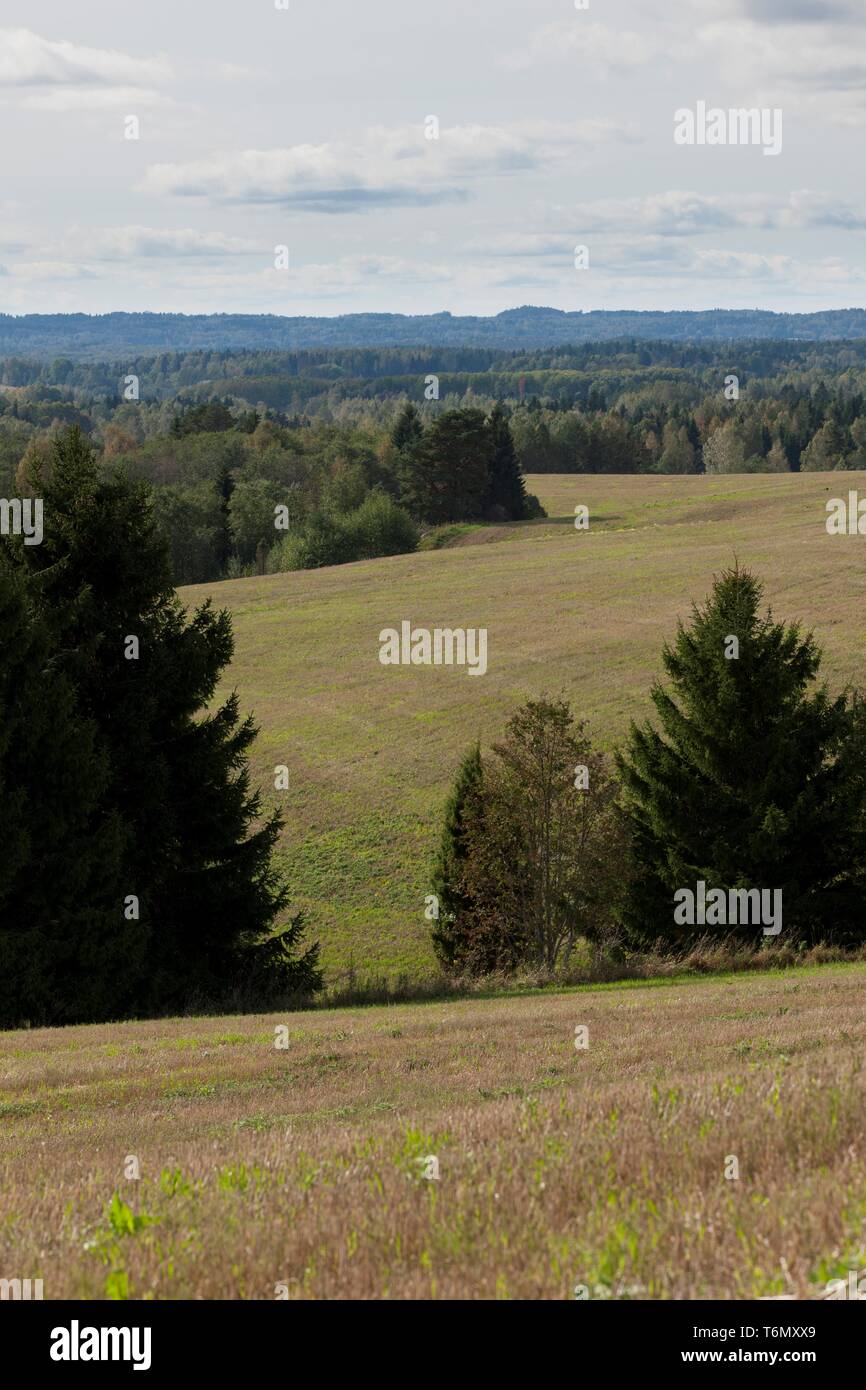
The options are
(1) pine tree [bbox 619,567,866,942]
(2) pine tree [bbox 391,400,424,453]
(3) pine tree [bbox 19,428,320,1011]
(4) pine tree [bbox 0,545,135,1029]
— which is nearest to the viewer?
(4) pine tree [bbox 0,545,135,1029]

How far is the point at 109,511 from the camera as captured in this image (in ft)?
88.0

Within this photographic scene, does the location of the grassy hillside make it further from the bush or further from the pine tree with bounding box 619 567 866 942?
the pine tree with bounding box 619 567 866 942

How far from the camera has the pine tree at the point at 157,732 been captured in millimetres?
26078

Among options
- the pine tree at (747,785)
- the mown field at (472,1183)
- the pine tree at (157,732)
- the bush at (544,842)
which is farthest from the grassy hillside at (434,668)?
the mown field at (472,1183)

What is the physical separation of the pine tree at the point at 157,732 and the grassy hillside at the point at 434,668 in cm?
883

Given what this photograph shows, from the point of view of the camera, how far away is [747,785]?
102 feet

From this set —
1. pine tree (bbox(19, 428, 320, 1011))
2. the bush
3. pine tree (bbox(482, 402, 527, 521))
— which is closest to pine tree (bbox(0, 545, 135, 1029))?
pine tree (bbox(19, 428, 320, 1011))

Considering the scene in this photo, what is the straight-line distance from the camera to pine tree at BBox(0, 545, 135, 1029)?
894 inches

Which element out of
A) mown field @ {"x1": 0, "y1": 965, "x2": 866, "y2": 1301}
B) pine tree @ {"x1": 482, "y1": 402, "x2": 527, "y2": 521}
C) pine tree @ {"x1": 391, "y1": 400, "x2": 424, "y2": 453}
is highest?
pine tree @ {"x1": 391, "y1": 400, "x2": 424, "y2": 453}

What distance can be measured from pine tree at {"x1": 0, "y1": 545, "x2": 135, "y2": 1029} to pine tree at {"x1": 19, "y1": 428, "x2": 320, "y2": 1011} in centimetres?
223

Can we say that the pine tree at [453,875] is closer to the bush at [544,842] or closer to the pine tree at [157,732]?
the bush at [544,842]

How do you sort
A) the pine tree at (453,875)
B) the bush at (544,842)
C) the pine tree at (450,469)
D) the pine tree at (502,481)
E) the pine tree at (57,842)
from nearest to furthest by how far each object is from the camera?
the pine tree at (57,842), the bush at (544,842), the pine tree at (453,875), the pine tree at (450,469), the pine tree at (502,481)

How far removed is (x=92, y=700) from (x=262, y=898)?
5475 millimetres
